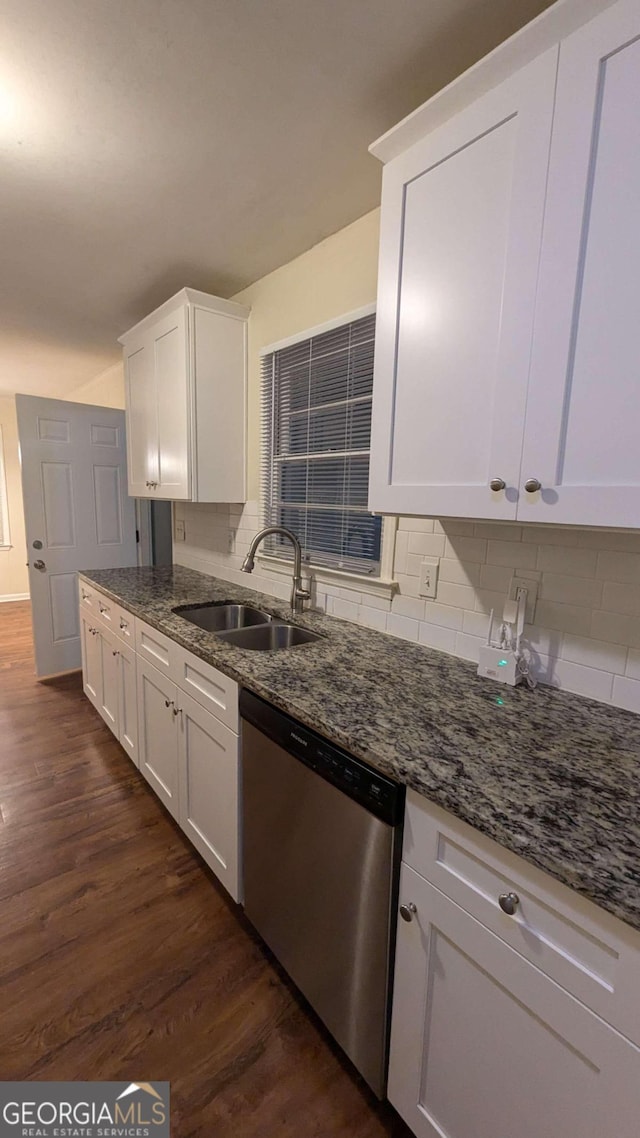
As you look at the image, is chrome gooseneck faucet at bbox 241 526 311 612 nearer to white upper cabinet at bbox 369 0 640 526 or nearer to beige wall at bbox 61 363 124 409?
white upper cabinet at bbox 369 0 640 526

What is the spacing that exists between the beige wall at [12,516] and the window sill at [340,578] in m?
4.76

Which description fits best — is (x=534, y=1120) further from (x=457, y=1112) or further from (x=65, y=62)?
(x=65, y=62)

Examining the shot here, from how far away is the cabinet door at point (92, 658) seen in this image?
2701 mm

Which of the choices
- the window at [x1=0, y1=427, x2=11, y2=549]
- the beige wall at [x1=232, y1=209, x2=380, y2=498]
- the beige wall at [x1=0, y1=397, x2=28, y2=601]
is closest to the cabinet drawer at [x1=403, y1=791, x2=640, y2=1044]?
the beige wall at [x1=232, y1=209, x2=380, y2=498]

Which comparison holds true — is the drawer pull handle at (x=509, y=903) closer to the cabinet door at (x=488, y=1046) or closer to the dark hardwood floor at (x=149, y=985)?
the cabinet door at (x=488, y=1046)

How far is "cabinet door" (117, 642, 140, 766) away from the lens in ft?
7.24

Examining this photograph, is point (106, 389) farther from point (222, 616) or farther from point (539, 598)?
point (539, 598)

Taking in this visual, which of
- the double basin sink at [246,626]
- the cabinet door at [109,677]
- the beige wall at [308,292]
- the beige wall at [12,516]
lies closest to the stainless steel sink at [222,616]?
the double basin sink at [246,626]

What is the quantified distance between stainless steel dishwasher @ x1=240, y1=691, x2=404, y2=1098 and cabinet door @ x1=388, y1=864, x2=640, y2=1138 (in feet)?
0.20

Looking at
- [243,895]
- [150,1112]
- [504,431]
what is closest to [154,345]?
[504,431]

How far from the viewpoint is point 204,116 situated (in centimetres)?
134

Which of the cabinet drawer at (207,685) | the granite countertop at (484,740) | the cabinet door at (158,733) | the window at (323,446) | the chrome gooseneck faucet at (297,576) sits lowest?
A: the cabinet door at (158,733)

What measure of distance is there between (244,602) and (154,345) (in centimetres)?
148

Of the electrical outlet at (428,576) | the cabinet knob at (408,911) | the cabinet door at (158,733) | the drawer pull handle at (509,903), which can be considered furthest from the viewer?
the cabinet door at (158,733)
